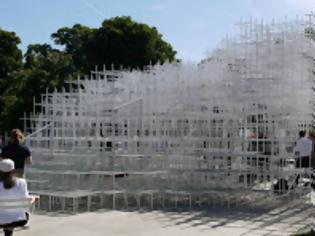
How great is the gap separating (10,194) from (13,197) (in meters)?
0.06

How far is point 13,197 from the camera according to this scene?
6801 millimetres

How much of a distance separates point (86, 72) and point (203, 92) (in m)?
23.1

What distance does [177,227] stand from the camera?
10.2 meters

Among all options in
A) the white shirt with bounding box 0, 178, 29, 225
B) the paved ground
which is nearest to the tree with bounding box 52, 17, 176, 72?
the paved ground

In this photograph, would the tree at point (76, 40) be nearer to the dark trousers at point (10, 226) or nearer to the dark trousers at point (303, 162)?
the dark trousers at point (303, 162)

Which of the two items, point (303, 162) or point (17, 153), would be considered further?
point (303, 162)

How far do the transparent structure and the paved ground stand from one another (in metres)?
1.01

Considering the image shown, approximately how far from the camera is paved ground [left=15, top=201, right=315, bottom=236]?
32.1 ft

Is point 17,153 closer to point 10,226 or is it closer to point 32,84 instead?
point 10,226

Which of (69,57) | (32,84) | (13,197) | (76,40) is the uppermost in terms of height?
(76,40)

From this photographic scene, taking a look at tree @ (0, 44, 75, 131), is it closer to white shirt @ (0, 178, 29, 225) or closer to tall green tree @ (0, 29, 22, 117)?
tall green tree @ (0, 29, 22, 117)

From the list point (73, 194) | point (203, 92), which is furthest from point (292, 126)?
point (73, 194)

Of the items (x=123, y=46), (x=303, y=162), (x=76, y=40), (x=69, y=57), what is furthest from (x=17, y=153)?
(x=76, y=40)

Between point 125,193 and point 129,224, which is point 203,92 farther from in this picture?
point 129,224
